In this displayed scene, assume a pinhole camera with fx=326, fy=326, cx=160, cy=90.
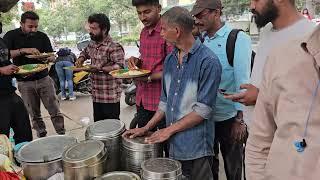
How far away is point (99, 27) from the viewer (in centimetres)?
372

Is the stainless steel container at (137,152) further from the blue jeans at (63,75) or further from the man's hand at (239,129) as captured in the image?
Result: the blue jeans at (63,75)

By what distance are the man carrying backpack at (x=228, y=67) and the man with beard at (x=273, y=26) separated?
50 cm

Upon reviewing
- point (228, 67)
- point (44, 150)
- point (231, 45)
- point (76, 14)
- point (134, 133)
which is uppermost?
point (76, 14)

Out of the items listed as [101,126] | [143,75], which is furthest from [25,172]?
[143,75]

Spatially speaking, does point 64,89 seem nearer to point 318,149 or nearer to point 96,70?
point 96,70

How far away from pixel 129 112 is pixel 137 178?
15.7 ft

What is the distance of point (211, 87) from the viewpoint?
2.07 m

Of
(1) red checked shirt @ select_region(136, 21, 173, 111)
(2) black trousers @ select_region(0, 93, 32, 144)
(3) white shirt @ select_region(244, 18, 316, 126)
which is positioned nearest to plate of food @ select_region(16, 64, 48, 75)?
(2) black trousers @ select_region(0, 93, 32, 144)

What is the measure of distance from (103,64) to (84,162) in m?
1.91

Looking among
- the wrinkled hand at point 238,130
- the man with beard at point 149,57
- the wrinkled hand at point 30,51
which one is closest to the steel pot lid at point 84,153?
the man with beard at point 149,57

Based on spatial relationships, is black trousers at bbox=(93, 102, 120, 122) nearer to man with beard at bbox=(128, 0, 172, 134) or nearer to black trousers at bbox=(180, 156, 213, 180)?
man with beard at bbox=(128, 0, 172, 134)

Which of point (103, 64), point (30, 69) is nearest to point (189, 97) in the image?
point (103, 64)

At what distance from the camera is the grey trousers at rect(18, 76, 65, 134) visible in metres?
4.38

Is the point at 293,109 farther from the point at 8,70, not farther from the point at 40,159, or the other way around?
the point at 8,70
